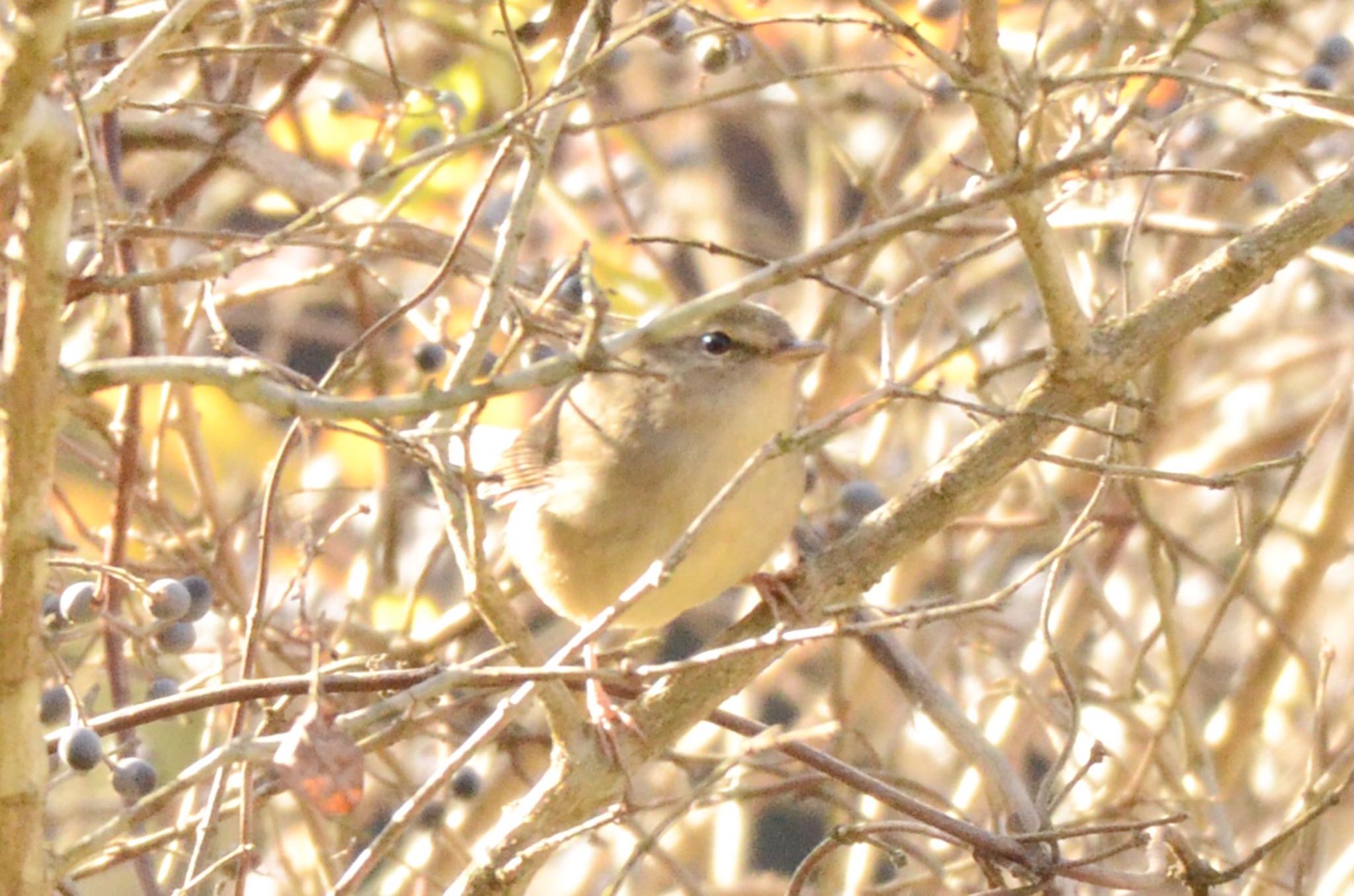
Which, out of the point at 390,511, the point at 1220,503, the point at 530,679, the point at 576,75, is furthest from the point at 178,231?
the point at 1220,503

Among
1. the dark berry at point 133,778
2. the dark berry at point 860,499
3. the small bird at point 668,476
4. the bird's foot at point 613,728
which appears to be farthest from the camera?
the dark berry at point 860,499

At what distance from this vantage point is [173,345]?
11.9 feet

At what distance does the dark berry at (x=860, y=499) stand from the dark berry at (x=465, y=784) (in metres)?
1.05

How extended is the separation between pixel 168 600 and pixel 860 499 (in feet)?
5.43

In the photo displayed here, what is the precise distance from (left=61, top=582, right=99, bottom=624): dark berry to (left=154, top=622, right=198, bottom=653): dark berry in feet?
0.44

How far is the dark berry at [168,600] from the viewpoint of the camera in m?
2.84

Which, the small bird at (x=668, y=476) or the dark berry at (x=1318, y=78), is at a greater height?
the dark berry at (x=1318, y=78)

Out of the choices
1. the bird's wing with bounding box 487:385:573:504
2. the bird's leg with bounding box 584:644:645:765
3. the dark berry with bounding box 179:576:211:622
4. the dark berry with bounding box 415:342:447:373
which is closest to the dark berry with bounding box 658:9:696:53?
the dark berry with bounding box 415:342:447:373

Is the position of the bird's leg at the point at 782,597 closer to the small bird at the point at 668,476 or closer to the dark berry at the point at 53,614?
the small bird at the point at 668,476

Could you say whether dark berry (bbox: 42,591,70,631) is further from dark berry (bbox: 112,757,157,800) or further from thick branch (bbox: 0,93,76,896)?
thick branch (bbox: 0,93,76,896)

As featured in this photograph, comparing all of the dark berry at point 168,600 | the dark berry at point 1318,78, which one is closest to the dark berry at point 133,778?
the dark berry at point 168,600

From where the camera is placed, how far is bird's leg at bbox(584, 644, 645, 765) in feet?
9.06

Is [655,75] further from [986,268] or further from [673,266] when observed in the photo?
[986,268]

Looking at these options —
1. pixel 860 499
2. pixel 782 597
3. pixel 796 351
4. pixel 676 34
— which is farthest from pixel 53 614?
pixel 860 499
